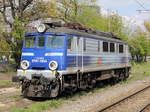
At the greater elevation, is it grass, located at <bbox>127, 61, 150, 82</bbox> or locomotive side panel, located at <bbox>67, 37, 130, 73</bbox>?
locomotive side panel, located at <bbox>67, 37, 130, 73</bbox>

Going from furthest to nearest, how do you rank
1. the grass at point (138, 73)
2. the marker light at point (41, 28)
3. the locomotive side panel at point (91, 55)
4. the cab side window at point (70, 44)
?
the grass at point (138, 73) → the locomotive side panel at point (91, 55) → the marker light at point (41, 28) → the cab side window at point (70, 44)

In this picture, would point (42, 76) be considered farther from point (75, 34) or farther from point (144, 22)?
point (144, 22)

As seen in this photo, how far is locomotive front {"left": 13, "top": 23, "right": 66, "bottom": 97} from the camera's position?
45.9 ft

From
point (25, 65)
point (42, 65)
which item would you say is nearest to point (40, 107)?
point (42, 65)

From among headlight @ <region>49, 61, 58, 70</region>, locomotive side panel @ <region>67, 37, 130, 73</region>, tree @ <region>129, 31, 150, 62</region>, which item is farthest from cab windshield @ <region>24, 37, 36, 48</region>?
tree @ <region>129, 31, 150, 62</region>

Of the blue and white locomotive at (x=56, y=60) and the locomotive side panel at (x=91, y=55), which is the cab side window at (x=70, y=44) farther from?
the locomotive side panel at (x=91, y=55)

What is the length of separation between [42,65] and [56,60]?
0.70 m

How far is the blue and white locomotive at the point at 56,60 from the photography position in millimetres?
14047

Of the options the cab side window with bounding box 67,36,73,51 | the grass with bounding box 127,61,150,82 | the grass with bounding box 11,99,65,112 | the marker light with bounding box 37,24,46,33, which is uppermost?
the marker light with bounding box 37,24,46,33

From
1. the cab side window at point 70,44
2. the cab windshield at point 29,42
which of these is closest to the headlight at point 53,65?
the cab side window at point 70,44

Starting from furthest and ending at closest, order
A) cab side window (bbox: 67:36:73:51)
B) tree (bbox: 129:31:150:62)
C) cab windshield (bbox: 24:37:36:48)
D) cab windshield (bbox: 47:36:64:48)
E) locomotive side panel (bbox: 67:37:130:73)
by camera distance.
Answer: tree (bbox: 129:31:150:62) → cab windshield (bbox: 24:37:36:48) → locomotive side panel (bbox: 67:37:130:73) → cab side window (bbox: 67:36:73:51) → cab windshield (bbox: 47:36:64:48)

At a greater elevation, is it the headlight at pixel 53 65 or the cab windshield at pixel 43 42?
the cab windshield at pixel 43 42

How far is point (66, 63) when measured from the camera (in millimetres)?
14297

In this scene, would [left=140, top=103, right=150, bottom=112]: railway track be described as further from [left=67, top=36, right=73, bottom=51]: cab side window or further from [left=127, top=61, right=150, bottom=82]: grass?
[left=127, top=61, right=150, bottom=82]: grass
